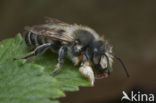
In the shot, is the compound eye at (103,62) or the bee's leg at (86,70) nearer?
the bee's leg at (86,70)

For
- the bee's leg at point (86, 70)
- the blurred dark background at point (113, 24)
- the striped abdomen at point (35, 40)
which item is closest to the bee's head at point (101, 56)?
the bee's leg at point (86, 70)

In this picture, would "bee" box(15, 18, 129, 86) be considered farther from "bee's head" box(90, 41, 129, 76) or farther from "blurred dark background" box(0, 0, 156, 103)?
Result: "blurred dark background" box(0, 0, 156, 103)

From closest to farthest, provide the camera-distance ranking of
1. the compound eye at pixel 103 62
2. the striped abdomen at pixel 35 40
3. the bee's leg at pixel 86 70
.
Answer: the bee's leg at pixel 86 70
the compound eye at pixel 103 62
the striped abdomen at pixel 35 40

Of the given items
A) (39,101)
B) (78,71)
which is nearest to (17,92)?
(39,101)

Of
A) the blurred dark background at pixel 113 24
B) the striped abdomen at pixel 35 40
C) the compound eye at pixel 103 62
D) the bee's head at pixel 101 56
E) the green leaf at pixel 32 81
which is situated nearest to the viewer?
the green leaf at pixel 32 81

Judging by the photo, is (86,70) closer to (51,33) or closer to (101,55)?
(101,55)

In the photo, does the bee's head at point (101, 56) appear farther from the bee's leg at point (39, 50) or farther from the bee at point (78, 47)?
the bee's leg at point (39, 50)

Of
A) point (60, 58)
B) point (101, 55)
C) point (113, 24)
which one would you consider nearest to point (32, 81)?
point (60, 58)

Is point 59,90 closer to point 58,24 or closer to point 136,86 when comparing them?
point 58,24
